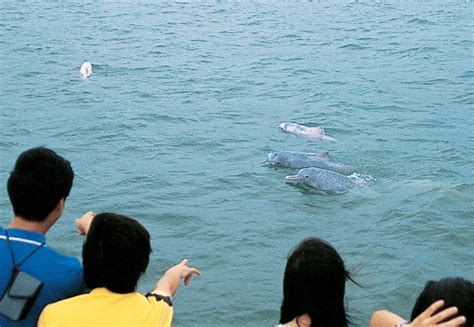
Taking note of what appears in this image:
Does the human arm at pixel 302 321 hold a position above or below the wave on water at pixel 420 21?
above

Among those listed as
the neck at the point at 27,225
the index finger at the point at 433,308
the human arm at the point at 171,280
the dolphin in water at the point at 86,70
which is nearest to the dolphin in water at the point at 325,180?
the human arm at the point at 171,280

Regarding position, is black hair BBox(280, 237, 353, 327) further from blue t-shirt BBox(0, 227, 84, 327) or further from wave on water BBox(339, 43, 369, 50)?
wave on water BBox(339, 43, 369, 50)

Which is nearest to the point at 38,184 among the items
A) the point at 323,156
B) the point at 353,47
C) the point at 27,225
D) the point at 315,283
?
the point at 27,225

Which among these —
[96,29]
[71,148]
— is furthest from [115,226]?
[96,29]

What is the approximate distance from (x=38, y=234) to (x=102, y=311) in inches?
23.9

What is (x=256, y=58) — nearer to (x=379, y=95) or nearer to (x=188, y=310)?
(x=379, y=95)

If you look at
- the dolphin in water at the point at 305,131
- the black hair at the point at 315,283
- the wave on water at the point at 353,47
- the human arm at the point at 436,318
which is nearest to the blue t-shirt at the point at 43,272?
the black hair at the point at 315,283

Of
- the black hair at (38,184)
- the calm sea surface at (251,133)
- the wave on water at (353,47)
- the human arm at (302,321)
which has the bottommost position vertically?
the wave on water at (353,47)

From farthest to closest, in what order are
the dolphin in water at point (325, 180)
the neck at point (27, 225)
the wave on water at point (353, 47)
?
1. the wave on water at point (353, 47)
2. the dolphin in water at point (325, 180)
3. the neck at point (27, 225)

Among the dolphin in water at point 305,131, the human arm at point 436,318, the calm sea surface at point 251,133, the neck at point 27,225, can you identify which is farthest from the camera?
the dolphin in water at point 305,131

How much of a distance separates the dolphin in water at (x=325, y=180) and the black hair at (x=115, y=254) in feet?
20.8

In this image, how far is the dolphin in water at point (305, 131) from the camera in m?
12.2

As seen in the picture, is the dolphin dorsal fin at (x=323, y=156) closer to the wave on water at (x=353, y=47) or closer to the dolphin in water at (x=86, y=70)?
the dolphin in water at (x=86, y=70)

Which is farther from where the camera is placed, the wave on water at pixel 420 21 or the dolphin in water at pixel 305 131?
the wave on water at pixel 420 21
